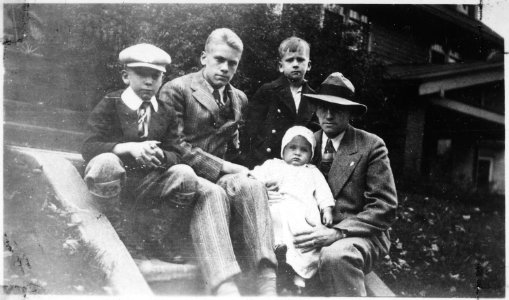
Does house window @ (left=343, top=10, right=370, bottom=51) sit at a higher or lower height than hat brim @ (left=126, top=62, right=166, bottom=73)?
higher

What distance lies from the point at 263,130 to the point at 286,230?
670 mm

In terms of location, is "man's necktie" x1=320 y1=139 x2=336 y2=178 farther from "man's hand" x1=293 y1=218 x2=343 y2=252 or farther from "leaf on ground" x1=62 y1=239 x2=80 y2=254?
"leaf on ground" x1=62 y1=239 x2=80 y2=254

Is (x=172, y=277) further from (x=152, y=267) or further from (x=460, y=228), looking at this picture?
(x=460, y=228)

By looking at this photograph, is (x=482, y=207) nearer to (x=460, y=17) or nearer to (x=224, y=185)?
(x=460, y=17)

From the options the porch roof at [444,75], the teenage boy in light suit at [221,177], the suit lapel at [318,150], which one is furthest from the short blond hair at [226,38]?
the porch roof at [444,75]

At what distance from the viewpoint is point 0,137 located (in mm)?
3051

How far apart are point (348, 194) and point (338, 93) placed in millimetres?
669

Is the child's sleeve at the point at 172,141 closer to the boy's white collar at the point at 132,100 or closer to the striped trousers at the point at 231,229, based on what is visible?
the boy's white collar at the point at 132,100

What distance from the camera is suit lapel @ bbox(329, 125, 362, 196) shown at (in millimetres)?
2998

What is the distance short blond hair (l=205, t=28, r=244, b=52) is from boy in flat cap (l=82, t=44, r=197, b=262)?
0.39m

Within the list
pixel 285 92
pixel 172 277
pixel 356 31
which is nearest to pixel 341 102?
pixel 285 92

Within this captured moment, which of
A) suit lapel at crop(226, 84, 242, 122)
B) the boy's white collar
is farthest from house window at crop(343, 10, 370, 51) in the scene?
the boy's white collar

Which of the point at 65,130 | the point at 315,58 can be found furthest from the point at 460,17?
the point at 65,130

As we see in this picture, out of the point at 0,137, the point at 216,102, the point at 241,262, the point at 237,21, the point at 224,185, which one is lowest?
the point at 241,262
